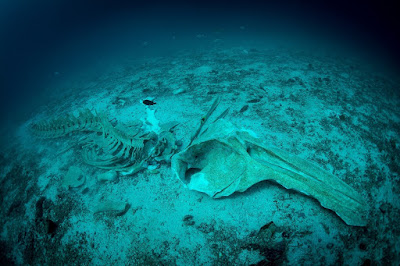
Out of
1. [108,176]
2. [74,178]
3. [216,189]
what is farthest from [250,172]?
[74,178]

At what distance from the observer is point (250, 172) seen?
1743 mm

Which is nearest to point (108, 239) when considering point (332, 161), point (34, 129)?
point (332, 161)

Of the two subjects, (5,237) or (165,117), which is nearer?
(5,237)

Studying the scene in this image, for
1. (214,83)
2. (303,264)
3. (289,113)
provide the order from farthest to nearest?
1. (214,83)
2. (289,113)
3. (303,264)

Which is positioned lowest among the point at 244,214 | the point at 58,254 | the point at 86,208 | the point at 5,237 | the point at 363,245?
the point at 5,237

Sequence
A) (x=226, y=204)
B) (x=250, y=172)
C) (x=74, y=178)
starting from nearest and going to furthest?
(x=250, y=172)
(x=226, y=204)
(x=74, y=178)

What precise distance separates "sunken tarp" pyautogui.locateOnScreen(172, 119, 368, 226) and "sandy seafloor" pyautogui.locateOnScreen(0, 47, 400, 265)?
0.65 ft

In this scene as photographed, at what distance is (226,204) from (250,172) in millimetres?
500

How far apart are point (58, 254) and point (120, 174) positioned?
1124 millimetres

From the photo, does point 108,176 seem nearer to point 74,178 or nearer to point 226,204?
point 74,178

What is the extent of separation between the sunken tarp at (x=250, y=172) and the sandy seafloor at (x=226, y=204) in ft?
0.65

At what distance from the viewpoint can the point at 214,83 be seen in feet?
16.5

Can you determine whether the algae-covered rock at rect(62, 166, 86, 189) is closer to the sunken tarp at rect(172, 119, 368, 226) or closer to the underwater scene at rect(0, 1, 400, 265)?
the underwater scene at rect(0, 1, 400, 265)

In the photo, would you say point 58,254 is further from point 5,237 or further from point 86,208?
point 5,237
